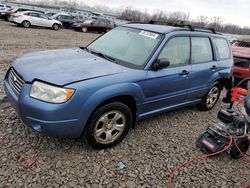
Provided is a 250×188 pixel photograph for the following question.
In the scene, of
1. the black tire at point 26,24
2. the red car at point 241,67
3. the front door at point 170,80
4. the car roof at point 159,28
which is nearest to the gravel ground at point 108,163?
the front door at point 170,80

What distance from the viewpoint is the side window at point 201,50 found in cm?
416

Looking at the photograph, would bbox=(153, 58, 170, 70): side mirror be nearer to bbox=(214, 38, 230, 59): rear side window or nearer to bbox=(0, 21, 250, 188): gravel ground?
bbox=(0, 21, 250, 188): gravel ground

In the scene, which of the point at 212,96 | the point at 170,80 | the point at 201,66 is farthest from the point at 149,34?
the point at 212,96

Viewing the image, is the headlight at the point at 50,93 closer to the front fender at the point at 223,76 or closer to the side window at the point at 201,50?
the side window at the point at 201,50

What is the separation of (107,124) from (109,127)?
68 mm

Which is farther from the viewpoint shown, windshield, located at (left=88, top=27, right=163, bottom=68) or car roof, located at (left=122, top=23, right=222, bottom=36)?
car roof, located at (left=122, top=23, right=222, bottom=36)

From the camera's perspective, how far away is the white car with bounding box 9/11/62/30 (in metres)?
18.4

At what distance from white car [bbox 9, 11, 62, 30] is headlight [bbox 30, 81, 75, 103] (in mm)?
18447

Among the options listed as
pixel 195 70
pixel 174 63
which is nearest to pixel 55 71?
pixel 174 63

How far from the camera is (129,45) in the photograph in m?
3.70

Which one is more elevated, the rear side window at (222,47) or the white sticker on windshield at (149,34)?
the white sticker on windshield at (149,34)

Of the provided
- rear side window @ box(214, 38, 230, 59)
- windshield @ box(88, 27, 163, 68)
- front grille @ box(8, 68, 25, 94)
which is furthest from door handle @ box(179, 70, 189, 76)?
front grille @ box(8, 68, 25, 94)

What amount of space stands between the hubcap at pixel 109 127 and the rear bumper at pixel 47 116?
334mm

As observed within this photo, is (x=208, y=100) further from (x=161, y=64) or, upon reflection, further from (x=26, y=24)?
(x=26, y=24)
